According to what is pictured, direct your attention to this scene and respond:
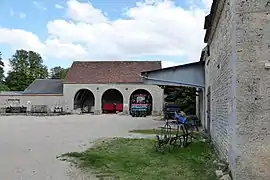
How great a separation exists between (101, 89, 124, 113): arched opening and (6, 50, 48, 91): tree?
2924 centimetres

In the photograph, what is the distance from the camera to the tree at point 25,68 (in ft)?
254

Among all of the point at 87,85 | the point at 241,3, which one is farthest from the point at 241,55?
the point at 87,85

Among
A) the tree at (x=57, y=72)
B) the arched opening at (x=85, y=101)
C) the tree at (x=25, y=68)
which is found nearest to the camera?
the arched opening at (x=85, y=101)

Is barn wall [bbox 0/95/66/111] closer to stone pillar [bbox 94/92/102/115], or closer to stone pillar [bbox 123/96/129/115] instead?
stone pillar [bbox 94/92/102/115]

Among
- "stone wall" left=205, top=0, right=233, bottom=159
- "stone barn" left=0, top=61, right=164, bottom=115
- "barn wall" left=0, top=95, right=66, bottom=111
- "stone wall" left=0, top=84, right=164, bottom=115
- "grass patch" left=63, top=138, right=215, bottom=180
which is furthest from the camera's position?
"barn wall" left=0, top=95, right=66, bottom=111

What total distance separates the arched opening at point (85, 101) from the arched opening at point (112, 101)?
197 cm

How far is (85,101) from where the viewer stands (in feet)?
179

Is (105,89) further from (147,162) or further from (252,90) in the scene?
(252,90)

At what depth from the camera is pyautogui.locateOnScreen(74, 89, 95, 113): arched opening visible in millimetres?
52469

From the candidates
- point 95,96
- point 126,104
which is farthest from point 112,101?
point 126,104

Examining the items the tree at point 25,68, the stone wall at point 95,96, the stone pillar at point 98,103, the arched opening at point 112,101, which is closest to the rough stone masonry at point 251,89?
the stone wall at point 95,96

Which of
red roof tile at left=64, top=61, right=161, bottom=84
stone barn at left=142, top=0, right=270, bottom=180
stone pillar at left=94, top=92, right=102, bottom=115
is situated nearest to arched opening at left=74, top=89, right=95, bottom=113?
red roof tile at left=64, top=61, right=161, bottom=84

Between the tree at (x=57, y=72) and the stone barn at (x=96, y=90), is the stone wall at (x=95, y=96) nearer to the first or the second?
the stone barn at (x=96, y=90)

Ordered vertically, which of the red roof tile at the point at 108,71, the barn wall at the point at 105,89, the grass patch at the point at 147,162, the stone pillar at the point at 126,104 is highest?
the red roof tile at the point at 108,71
